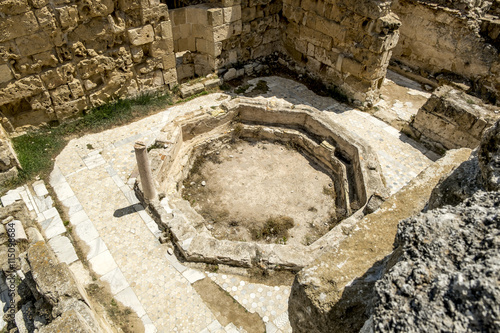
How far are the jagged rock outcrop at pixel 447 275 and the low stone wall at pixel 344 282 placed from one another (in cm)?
81

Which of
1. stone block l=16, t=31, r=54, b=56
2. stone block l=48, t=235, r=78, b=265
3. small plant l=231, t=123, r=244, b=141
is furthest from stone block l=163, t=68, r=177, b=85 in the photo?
stone block l=48, t=235, r=78, b=265

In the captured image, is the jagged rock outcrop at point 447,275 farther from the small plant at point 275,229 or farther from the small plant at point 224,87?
the small plant at point 224,87

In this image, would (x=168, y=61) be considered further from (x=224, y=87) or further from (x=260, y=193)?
(x=260, y=193)

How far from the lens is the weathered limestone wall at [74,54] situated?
7715mm

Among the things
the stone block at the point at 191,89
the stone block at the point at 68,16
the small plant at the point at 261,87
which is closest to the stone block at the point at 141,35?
the stone block at the point at 68,16

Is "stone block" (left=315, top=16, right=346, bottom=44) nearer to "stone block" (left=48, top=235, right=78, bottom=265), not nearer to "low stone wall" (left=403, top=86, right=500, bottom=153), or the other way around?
"low stone wall" (left=403, top=86, right=500, bottom=153)

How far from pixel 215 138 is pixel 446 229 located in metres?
7.85

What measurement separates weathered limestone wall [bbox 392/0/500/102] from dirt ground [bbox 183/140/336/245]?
23.1ft

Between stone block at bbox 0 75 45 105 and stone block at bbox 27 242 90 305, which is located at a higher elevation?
stone block at bbox 0 75 45 105

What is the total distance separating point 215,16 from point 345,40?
13.3 ft

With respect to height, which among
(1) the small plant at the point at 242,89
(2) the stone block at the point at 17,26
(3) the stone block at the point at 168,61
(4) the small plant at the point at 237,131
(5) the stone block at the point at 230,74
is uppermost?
(2) the stone block at the point at 17,26

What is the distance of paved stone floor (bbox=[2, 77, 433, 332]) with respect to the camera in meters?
5.61

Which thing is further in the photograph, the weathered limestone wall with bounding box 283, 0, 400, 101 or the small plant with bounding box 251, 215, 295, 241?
the weathered limestone wall with bounding box 283, 0, 400, 101

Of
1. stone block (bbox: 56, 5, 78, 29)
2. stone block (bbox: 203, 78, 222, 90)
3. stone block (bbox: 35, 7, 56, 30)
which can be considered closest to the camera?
stone block (bbox: 35, 7, 56, 30)
